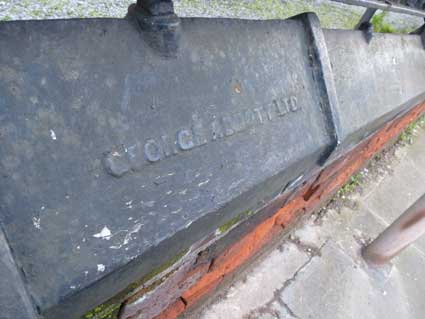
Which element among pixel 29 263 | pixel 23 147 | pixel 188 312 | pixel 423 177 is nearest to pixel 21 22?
pixel 23 147

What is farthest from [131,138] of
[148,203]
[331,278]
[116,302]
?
[331,278]

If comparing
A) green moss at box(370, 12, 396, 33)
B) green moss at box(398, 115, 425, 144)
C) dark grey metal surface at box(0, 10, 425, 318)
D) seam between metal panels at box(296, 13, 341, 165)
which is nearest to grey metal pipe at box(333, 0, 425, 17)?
seam between metal panels at box(296, 13, 341, 165)

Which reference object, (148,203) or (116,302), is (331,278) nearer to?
(116,302)

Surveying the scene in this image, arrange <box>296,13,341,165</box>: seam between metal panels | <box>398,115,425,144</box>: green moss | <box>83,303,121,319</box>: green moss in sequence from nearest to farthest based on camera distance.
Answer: <box>83,303,121,319</box>: green moss, <box>296,13,341,165</box>: seam between metal panels, <box>398,115,425,144</box>: green moss

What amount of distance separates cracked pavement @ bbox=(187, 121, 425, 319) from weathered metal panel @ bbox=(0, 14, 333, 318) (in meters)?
1.51

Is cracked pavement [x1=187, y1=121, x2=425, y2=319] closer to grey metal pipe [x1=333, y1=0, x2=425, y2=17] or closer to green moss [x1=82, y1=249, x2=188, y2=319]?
green moss [x1=82, y1=249, x2=188, y2=319]

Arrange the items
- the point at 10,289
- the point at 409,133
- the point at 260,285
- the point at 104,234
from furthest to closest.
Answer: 1. the point at 409,133
2. the point at 260,285
3. the point at 104,234
4. the point at 10,289

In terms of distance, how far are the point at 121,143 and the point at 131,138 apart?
25 mm

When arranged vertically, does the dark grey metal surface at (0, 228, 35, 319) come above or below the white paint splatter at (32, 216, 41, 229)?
below

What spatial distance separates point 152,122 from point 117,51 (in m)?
0.15

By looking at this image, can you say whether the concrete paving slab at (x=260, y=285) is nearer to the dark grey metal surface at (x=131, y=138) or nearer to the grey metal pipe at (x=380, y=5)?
the dark grey metal surface at (x=131, y=138)

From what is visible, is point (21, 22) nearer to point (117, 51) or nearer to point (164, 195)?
point (117, 51)

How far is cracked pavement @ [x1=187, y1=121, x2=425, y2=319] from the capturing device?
2406 millimetres

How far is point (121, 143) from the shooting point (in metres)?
0.74
